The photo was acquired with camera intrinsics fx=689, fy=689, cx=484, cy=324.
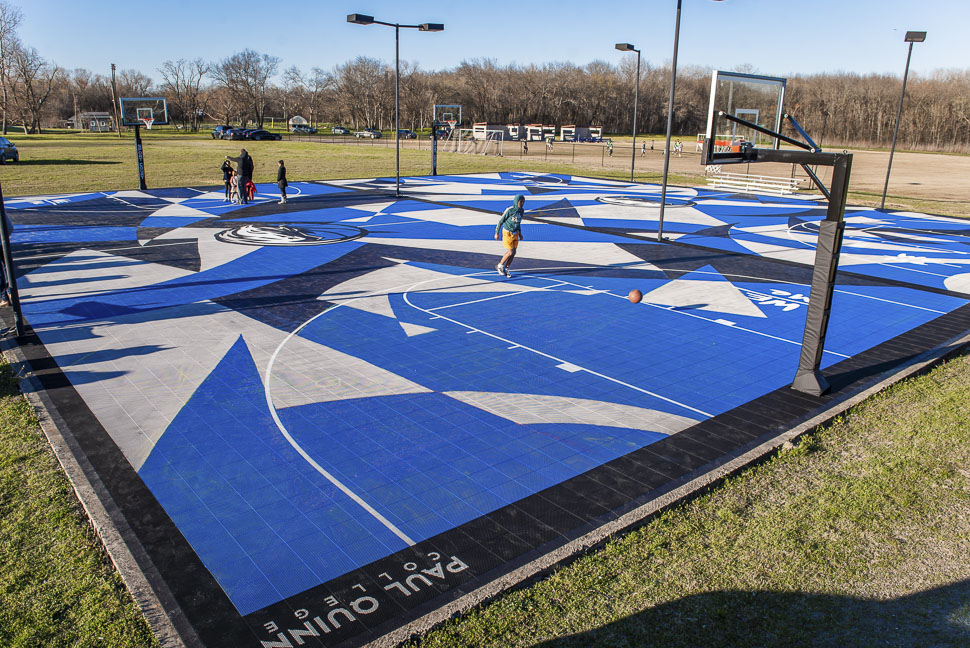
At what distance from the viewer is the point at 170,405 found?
9.59 meters

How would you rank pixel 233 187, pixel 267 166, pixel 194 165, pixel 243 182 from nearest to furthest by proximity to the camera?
1. pixel 243 182
2. pixel 233 187
3. pixel 194 165
4. pixel 267 166

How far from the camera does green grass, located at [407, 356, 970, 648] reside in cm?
541

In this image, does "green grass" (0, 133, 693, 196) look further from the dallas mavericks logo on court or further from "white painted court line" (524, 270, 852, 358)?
"white painted court line" (524, 270, 852, 358)

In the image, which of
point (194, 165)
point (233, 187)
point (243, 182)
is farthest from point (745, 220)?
point (194, 165)

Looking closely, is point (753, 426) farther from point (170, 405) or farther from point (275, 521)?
point (170, 405)

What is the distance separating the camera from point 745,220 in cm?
2734

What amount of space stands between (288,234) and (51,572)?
56.0ft

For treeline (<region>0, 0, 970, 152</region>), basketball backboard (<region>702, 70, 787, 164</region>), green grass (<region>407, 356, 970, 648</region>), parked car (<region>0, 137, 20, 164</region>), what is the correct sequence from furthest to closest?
treeline (<region>0, 0, 970, 152</region>), parked car (<region>0, 137, 20, 164</region>), basketball backboard (<region>702, 70, 787, 164</region>), green grass (<region>407, 356, 970, 648</region>)

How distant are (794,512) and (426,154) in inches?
2115

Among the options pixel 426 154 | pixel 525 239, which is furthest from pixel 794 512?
pixel 426 154

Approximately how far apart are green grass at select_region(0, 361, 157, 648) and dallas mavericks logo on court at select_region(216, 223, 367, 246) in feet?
45.4

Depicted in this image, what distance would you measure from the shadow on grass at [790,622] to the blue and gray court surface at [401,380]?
1273 millimetres

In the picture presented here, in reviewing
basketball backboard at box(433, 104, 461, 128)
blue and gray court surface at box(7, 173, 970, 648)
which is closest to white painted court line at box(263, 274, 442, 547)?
blue and gray court surface at box(7, 173, 970, 648)

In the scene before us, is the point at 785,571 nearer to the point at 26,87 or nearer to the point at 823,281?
the point at 823,281
